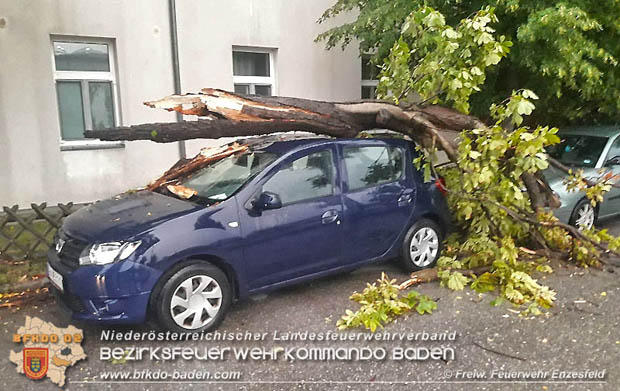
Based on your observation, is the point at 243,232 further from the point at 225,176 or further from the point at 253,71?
the point at 253,71

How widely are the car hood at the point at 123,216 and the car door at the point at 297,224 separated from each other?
22.3 inches

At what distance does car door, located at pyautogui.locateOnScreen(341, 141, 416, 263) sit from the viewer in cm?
464

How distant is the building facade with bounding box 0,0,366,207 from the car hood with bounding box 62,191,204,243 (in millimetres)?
4194

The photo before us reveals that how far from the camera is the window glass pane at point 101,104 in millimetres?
8414

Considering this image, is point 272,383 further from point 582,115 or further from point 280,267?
point 582,115

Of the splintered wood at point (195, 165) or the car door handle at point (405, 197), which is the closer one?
the splintered wood at point (195, 165)

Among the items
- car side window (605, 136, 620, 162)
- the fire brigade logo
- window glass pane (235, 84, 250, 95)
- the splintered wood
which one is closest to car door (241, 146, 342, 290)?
the splintered wood

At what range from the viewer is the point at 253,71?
1015 cm

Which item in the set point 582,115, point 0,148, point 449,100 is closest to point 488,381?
point 449,100

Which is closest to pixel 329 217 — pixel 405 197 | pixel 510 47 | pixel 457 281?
pixel 405 197

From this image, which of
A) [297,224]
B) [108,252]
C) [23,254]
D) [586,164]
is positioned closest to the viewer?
[108,252]

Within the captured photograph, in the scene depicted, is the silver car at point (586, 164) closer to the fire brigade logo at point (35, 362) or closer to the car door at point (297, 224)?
the car door at point (297, 224)

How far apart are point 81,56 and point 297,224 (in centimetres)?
600

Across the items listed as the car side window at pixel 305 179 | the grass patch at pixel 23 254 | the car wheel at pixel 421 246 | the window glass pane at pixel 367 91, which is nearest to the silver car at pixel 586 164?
the car wheel at pixel 421 246
